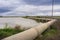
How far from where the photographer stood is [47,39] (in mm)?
9078

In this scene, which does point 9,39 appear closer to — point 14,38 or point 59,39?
point 14,38

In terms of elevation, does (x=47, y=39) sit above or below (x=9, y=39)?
below

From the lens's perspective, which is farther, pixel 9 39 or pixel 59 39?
pixel 59 39

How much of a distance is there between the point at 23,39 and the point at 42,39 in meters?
3.11

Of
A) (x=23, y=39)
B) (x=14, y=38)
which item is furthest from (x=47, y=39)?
(x=14, y=38)

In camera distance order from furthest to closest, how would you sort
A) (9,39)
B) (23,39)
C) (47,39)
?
(47,39) < (23,39) < (9,39)

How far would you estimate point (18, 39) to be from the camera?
577 centimetres

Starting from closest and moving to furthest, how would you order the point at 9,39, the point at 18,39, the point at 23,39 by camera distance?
1. the point at 9,39
2. the point at 18,39
3. the point at 23,39

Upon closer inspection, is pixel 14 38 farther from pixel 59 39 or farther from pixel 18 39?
pixel 59 39

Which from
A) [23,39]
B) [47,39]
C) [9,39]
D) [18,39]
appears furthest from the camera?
[47,39]

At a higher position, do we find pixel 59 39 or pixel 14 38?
pixel 14 38

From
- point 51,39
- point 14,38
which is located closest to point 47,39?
point 51,39

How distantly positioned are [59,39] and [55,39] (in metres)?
0.20

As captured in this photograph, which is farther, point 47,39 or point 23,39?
point 47,39
